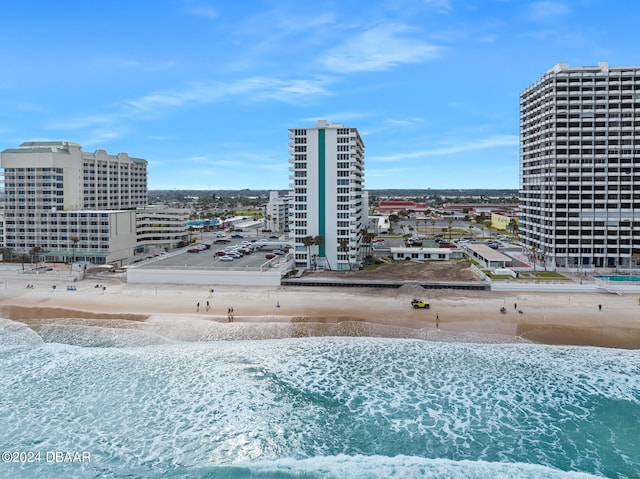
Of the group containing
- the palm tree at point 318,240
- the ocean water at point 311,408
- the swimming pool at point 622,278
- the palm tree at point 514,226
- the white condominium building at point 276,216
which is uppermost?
the white condominium building at point 276,216

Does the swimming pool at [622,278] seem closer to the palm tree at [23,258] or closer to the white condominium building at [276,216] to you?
the palm tree at [23,258]

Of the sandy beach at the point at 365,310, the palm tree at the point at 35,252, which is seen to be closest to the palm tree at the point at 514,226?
the sandy beach at the point at 365,310

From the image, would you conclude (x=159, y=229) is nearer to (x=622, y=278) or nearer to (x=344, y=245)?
(x=344, y=245)

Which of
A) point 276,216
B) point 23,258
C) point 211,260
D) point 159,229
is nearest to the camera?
point 23,258

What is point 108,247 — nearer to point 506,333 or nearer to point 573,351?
point 506,333

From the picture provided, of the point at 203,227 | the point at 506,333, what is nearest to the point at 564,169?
the point at 506,333

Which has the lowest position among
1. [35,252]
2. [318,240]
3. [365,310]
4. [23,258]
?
[365,310]

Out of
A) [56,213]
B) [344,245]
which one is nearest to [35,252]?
[56,213]
